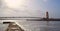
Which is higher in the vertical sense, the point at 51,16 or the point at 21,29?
the point at 51,16

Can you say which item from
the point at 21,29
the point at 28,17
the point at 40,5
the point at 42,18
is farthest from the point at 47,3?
the point at 21,29

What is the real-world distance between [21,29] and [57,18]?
683 millimetres

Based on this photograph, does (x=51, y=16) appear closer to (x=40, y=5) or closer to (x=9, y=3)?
(x=40, y=5)

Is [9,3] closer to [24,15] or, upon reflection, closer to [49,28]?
[24,15]

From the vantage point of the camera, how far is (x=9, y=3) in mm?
2145

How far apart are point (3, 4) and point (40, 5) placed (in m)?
0.69

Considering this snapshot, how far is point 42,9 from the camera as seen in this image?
6.99 ft

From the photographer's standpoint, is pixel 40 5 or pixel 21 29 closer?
pixel 21 29

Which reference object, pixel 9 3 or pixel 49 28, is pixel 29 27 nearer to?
pixel 49 28

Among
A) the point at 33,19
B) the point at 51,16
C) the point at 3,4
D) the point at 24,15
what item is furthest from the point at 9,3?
the point at 51,16

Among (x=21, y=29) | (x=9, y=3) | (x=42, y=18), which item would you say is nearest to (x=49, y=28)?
(x=42, y=18)

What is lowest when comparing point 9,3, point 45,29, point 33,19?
point 45,29

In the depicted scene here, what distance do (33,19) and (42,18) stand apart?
17 cm

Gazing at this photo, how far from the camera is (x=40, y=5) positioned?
2164mm
